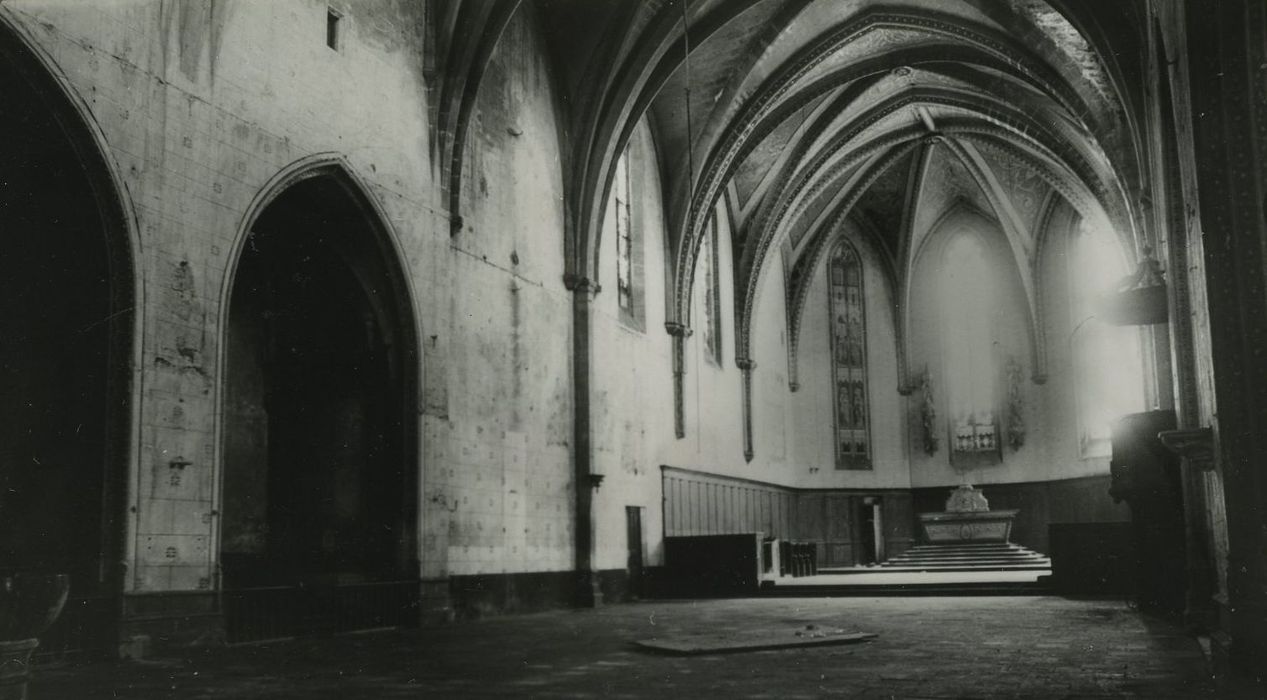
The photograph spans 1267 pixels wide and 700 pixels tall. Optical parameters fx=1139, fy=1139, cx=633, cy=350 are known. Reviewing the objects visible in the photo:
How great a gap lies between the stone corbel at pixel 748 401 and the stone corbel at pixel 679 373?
3888mm

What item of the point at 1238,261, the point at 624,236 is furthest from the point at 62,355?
the point at 624,236

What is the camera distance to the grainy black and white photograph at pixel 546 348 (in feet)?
24.2

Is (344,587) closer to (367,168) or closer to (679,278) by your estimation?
(367,168)

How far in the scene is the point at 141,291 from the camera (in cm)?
962

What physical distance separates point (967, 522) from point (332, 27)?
18.0 metres

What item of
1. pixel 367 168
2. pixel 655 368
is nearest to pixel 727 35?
pixel 655 368

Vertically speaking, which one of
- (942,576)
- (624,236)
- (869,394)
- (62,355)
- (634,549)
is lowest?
(942,576)

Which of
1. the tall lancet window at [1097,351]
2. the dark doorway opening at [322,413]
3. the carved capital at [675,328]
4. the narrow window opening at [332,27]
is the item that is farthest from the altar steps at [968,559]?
the narrow window opening at [332,27]

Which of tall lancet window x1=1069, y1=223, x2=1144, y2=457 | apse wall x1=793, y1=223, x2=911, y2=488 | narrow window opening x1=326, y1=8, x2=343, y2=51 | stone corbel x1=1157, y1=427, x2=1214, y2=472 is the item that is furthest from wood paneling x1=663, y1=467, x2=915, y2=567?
stone corbel x1=1157, y1=427, x2=1214, y2=472

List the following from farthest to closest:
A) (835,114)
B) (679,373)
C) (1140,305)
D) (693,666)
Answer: (835,114)
(679,373)
(1140,305)
(693,666)

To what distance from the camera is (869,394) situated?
3083cm

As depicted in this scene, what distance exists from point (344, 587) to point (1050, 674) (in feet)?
26.3

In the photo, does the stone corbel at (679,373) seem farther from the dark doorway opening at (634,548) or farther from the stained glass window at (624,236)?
the dark doorway opening at (634,548)

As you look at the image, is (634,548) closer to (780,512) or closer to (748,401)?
(748,401)
